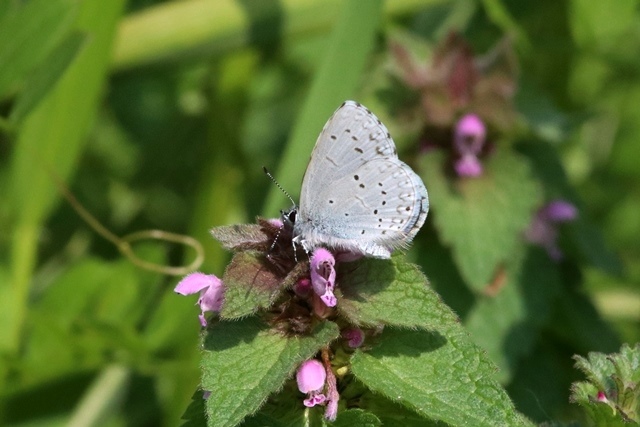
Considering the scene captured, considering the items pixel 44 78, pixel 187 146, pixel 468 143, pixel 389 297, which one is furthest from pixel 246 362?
pixel 187 146

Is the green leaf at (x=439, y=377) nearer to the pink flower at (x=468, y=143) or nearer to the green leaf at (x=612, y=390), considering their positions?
the green leaf at (x=612, y=390)

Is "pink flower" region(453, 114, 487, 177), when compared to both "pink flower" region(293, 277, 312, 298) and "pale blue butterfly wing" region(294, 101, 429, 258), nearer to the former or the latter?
"pale blue butterfly wing" region(294, 101, 429, 258)

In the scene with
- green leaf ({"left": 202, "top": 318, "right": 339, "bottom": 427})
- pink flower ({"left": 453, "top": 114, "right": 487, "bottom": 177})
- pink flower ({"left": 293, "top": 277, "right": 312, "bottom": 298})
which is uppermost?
pink flower ({"left": 293, "top": 277, "right": 312, "bottom": 298})

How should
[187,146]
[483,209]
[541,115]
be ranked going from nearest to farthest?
[483,209], [541,115], [187,146]

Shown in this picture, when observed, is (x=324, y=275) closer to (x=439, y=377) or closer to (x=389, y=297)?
(x=389, y=297)

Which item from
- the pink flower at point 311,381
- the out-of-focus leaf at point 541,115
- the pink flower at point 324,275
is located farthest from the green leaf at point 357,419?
the out-of-focus leaf at point 541,115

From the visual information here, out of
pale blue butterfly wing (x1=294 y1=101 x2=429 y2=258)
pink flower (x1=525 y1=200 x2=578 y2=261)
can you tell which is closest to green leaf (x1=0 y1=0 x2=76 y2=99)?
pale blue butterfly wing (x1=294 y1=101 x2=429 y2=258)
